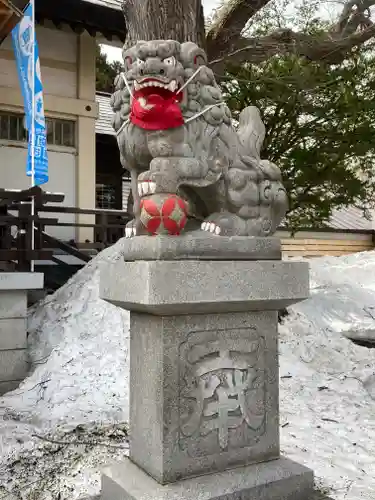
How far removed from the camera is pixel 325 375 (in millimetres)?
6145

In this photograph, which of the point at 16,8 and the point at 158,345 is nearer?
the point at 158,345

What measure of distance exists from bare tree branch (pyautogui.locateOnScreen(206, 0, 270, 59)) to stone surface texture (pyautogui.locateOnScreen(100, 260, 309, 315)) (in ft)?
15.5

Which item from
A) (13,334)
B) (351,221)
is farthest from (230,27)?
(351,221)

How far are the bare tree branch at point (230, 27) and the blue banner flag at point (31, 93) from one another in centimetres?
260

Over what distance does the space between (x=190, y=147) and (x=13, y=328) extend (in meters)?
4.20

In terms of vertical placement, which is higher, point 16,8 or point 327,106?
point 16,8

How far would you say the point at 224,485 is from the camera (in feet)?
8.32

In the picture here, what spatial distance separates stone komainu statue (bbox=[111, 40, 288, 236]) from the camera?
2.51 metres

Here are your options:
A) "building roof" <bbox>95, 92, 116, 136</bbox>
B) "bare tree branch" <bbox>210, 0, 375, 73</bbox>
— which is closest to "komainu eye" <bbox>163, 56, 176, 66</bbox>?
"bare tree branch" <bbox>210, 0, 375, 73</bbox>

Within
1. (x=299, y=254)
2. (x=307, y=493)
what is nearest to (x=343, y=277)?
(x=299, y=254)

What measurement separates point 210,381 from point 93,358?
11.1 ft

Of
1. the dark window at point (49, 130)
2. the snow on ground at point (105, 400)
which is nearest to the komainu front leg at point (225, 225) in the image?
the snow on ground at point (105, 400)

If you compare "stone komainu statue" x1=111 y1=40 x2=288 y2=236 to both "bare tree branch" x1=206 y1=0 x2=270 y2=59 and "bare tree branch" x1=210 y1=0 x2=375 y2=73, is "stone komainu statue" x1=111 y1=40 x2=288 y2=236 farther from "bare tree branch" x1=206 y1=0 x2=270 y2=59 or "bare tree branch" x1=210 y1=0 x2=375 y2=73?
"bare tree branch" x1=206 y1=0 x2=270 y2=59

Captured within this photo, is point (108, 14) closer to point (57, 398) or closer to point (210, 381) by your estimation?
point (57, 398)
